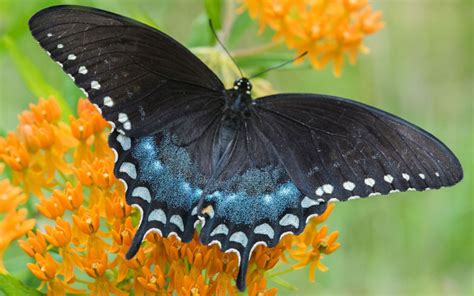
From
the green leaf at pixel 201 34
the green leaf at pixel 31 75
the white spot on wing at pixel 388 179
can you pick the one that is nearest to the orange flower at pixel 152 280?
the white spot on wing at pixel 388 179

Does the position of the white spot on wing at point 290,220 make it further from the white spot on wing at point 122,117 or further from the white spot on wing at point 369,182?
the white spot on wing at point 122,117

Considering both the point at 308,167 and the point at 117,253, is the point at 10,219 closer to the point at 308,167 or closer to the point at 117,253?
the point at 117,253

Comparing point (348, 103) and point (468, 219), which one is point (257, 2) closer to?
point (348, 103)

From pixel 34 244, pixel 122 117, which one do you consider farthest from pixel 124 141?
pixel 34 244

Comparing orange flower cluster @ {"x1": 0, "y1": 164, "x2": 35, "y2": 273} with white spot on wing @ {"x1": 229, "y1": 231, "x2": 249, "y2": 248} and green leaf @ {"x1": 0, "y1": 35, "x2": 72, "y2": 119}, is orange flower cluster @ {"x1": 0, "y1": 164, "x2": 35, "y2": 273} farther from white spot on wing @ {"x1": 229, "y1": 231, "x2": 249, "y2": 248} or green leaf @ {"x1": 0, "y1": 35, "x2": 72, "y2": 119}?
white spot on wing @ {"x1": 229, "y1": 231, "x2": 249, "y2": 248}

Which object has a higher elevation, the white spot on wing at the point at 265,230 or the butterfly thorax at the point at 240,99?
the butterfly thorax at the point at 240,99

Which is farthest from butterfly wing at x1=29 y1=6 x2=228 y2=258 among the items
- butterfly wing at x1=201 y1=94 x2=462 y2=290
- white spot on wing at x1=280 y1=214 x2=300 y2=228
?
white spot on wing at x1=280 y1=214 x2=300 y2=228

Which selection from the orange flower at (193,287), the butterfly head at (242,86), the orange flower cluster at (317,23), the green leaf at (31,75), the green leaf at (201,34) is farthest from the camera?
the orange flower cluster at (317,23)

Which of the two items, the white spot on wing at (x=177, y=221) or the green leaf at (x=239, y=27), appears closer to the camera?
the white spot on wing at (x=177, y=221)
